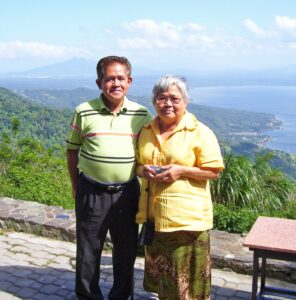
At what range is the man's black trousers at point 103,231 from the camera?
9.66 feet

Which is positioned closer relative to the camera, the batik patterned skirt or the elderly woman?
the elderly woman

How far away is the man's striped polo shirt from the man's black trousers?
0.11 m

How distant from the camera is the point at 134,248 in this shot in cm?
318

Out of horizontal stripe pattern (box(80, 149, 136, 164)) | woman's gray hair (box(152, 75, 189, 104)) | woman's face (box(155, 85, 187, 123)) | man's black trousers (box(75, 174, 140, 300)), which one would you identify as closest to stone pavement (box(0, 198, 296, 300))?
man's black trousers (box(75, 174, 140, 300))

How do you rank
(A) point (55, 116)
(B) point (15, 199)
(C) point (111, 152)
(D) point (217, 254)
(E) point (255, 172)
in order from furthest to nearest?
(A) point (55, 116) → (E) point (255, 172) → (B) point (15, 199) → (D) point (217, 254) → (C) point (111, 152)

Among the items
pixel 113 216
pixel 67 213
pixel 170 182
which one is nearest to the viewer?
pixel 170 182

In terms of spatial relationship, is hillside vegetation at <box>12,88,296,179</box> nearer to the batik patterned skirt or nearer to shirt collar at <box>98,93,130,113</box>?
shirt collar at <box>98,93,130,113</box>

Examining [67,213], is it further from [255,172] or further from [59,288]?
[255,172]

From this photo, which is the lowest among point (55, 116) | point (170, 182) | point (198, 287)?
Answer: point (55, 116)

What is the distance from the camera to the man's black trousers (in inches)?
116

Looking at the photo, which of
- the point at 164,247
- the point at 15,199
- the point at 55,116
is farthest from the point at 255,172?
the point at 55,116

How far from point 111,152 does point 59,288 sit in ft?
5.64

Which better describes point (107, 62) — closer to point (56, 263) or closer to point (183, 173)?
point (183, 173)

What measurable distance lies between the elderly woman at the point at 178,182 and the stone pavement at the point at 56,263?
105 cm
